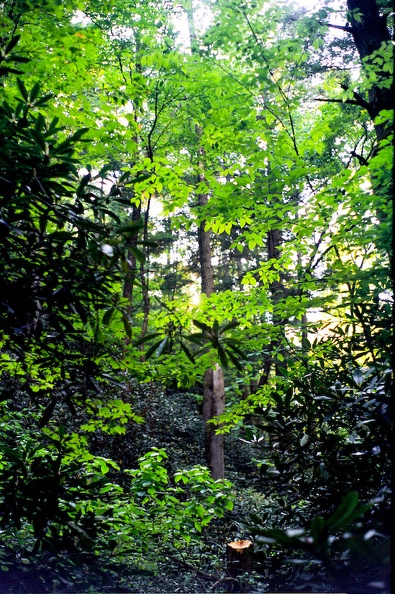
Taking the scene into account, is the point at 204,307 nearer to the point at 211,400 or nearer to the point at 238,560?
the point at 238,560

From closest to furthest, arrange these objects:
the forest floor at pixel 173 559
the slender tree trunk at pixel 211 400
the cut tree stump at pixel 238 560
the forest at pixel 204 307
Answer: the forest at pixel 204 307, the forest floor at pixel 173 559, the cut tree stump at pixel 238 560, the slender tree trunk at pixel 211 400

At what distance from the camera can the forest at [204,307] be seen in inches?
65.3

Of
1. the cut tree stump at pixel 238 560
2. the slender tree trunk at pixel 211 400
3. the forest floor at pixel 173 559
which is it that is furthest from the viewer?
the slender tree trunk at pixel 211 400

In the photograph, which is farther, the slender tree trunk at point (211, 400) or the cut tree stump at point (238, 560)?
the slender tree trunk at point (211, 400)

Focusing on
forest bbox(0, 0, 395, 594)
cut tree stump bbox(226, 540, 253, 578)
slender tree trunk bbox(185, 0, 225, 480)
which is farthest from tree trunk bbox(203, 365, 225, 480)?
cut tree stump bbox(226, 540, 253, 578)

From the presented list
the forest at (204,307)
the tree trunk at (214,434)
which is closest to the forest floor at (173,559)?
the forest at (204,307)

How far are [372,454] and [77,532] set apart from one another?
1.37m

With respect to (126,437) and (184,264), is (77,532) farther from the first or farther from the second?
(184,264)

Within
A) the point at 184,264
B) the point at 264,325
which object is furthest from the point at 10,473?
the point at 184,264

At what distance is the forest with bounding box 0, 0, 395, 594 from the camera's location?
1.66 meters

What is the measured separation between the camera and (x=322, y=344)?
116 inches

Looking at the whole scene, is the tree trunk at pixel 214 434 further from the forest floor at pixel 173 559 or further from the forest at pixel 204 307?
the forest at pixel 204 307

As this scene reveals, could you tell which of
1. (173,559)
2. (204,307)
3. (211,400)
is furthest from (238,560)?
(211,400)

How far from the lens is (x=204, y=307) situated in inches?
139
